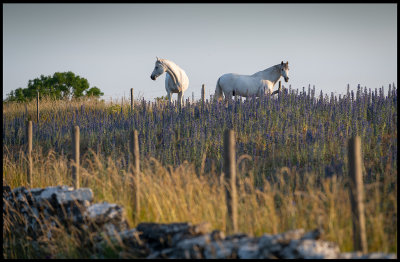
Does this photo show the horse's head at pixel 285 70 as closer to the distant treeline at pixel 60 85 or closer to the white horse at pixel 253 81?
the white horse at pixel 253 81

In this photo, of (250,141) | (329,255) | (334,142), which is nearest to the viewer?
(329,255)

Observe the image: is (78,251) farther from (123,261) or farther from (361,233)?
(361,233)

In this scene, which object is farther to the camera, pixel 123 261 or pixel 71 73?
pixel 71 73

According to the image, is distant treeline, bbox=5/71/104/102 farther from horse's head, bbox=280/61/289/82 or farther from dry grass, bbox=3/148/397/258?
dry grass, bbox=3/148/397/258

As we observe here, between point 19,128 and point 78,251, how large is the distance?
915 cm

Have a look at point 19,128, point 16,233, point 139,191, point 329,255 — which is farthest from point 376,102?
point 19,128

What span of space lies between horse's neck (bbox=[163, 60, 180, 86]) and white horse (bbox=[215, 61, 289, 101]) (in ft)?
5.06

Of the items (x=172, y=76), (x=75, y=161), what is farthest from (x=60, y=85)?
(x=75, y=161)

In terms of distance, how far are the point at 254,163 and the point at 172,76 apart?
8.41 m

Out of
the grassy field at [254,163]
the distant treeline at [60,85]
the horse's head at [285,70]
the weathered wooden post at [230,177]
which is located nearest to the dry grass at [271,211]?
the grassy field at [254,163]

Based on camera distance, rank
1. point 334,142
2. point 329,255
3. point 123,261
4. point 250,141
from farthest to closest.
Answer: point 250,141 → point 334,142 → point 123,261 → point 329,255

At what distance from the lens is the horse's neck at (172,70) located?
14.7 metres

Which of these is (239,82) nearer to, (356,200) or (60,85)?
(356,200)

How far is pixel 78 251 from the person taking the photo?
4707mm
